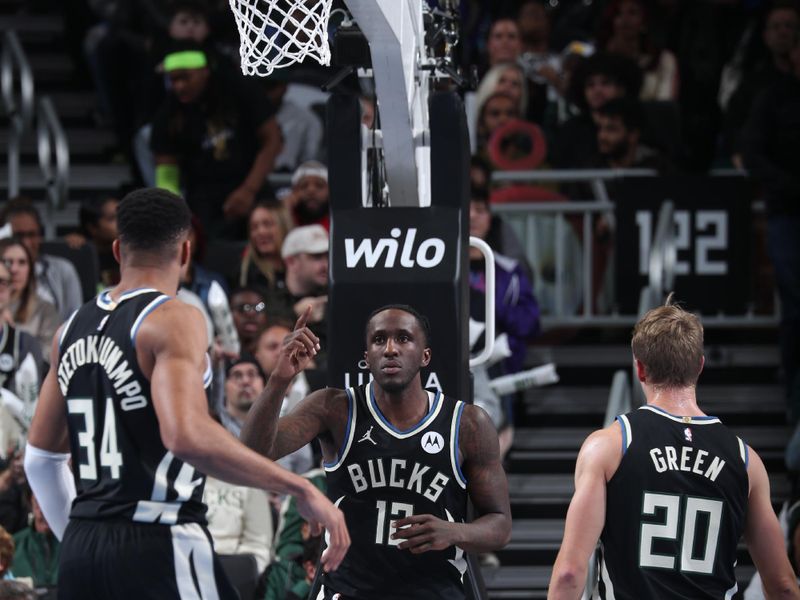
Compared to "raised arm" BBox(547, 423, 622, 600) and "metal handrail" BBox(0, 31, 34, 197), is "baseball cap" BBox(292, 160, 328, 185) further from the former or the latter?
"raised arm" BBox(547, 423, 622, 600)

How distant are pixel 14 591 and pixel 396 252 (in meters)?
2.16

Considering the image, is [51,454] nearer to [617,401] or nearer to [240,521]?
[240,521]

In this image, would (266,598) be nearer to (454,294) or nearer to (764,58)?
(454,294)

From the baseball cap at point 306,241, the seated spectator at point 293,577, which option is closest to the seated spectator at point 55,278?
the baseball cap at point 306,241

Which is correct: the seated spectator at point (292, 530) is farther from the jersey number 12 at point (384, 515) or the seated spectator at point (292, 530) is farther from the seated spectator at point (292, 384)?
the jersey number 12 at point (384, 515)

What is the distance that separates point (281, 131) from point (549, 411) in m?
3.22

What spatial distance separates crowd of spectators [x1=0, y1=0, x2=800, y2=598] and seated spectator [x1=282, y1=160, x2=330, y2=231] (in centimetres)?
2

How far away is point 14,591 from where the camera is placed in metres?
5.97

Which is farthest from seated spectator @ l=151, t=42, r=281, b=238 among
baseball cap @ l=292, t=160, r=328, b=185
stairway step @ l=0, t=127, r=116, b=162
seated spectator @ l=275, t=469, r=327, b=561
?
seated spectator @ l=275, t=469, r=327, b=561

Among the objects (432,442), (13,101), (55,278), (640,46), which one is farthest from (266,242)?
(432,442)

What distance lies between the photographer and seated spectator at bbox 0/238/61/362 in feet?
31.3

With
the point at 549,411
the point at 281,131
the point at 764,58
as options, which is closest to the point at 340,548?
the point at 549,411

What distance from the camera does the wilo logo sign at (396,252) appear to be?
21.9 feet

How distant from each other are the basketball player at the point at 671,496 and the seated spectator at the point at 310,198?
5.68 meters
